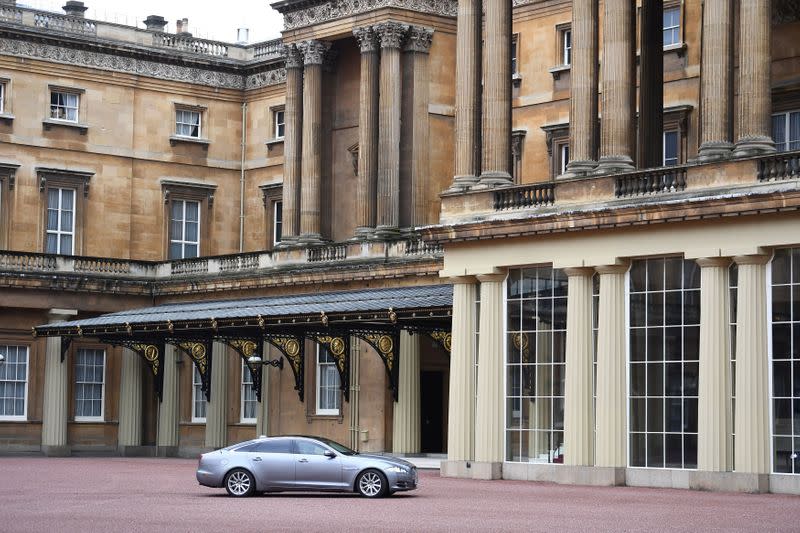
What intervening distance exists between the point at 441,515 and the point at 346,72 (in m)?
35.0

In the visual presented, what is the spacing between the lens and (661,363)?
126ft

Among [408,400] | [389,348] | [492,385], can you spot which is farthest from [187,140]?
[492,385]

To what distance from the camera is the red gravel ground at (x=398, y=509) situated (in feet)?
86.4

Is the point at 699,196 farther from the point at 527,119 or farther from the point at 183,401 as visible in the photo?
the point at 183,401

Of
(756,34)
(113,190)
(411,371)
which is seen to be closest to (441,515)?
(756,34)

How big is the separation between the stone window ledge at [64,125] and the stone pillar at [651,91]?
26139 mm

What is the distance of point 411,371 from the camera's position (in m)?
53.3

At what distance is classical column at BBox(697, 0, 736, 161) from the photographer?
38.3 meters

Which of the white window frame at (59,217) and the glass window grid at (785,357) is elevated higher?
the white window frame at (59,217)

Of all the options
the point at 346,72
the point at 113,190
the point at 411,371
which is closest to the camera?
the point at 411,371

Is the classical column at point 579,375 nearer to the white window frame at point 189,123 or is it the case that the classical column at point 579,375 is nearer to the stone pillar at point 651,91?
the stone pillar at point 651,91

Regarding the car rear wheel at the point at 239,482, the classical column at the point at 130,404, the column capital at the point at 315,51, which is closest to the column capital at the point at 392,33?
the column capital at the point at 315,51

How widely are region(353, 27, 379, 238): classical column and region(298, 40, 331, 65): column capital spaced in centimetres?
276

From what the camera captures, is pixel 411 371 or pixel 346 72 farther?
pixel 346 72
